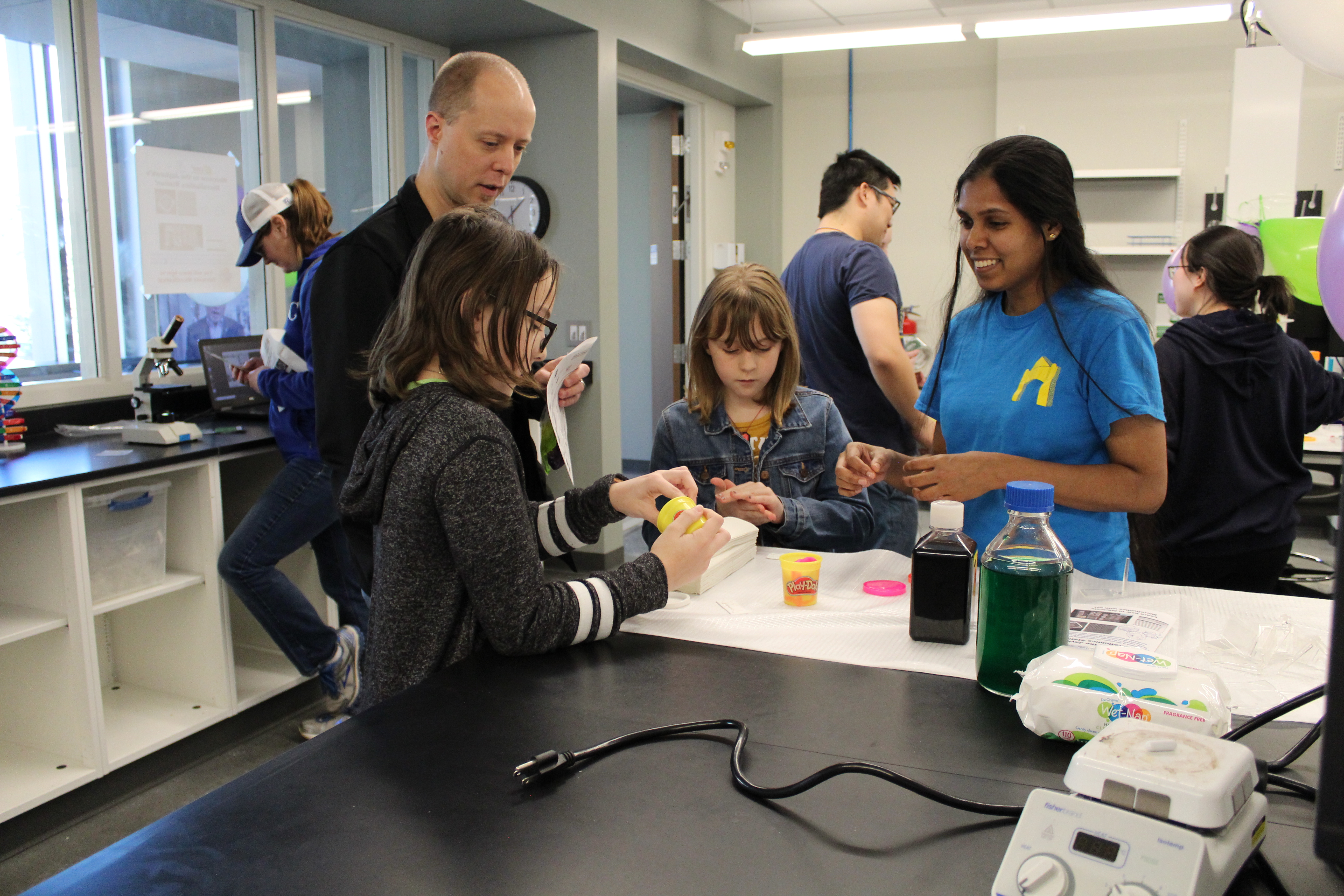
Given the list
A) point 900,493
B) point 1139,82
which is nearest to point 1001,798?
point 900,493

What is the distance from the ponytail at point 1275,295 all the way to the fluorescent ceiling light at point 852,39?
240 cm

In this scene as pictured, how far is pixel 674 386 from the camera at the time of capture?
5.91 meters

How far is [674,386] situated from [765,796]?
5.15 metres

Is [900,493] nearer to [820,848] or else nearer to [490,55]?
[490,55]

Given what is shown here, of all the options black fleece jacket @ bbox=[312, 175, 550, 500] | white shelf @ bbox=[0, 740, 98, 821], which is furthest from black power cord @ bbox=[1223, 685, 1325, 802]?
white shelf @ bbox=[0, 740, 98, 821]

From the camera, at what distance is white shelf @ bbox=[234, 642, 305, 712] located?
267 cm

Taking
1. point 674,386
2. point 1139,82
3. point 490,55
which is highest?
point 1139,82

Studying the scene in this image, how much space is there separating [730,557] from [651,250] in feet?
14.9

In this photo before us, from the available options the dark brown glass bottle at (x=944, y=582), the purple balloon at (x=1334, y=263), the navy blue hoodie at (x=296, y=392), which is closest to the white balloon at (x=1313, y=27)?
the purple balloon at (x=1334, y=263)

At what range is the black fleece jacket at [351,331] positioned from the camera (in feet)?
5.25

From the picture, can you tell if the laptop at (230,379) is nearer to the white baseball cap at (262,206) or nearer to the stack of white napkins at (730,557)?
the white baseball cap at (262,206)

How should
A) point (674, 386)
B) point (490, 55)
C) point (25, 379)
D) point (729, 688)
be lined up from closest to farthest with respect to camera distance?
point (729, 688) < point (490, 55) < point (25, 379) < point (674, 386)

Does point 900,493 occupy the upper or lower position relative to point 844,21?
lower

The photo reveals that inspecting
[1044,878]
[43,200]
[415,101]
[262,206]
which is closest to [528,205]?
[415,101]
